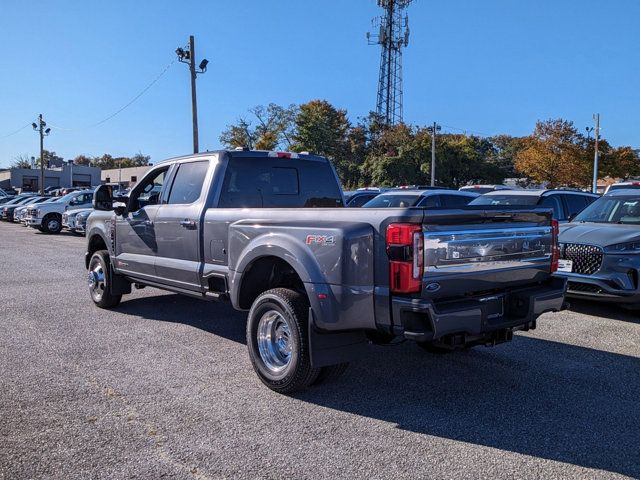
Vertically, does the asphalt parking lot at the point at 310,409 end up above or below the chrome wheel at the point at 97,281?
below

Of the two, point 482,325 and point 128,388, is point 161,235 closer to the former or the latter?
point 128,388

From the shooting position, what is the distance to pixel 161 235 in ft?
20.6

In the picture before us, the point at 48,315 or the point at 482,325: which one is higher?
the point at 482,325

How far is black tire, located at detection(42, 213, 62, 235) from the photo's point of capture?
2409cm

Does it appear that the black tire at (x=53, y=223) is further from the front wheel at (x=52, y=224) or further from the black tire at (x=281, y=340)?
the black tire at (x=281, y=340)

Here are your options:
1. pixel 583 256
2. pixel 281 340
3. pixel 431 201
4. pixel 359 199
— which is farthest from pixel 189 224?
pixel 359 199

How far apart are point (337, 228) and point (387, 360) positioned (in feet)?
6.61

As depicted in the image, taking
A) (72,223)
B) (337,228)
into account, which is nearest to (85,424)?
(337,228)

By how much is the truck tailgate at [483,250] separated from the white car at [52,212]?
2316 cm

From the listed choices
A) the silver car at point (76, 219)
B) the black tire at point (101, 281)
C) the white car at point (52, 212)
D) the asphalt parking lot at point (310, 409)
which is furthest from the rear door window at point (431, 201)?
the white car at point (52, 212)

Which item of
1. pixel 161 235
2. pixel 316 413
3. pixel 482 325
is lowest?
pixel 316 413

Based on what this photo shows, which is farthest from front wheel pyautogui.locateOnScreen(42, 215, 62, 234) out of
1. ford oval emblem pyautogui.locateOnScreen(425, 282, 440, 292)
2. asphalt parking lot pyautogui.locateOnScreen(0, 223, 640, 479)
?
ford oval emblem pyautogui.locateOnScreen(425, 282, 440, 292)

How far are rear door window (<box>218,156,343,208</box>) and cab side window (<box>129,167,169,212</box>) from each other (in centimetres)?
129

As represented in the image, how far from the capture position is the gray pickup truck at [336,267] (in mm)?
3730
